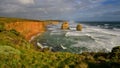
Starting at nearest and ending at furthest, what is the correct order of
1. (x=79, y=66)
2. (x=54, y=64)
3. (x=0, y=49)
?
(x=79, y=66)
(x=54, y=64)
(x=0, y=49)

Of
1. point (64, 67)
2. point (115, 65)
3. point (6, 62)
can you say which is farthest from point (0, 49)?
point (115, 65)

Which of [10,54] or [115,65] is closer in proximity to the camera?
[115,65]

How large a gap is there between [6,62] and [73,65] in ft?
10.2

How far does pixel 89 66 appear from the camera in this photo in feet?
33.8

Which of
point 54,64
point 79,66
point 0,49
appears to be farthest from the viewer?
point 0,49

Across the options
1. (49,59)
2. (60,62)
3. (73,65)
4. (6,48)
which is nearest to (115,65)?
(73,65)

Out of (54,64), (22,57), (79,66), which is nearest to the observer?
(79,66)

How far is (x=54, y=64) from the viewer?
10.6m

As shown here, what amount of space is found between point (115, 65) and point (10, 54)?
17.2 feet

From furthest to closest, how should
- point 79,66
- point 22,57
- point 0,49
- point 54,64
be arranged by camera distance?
point 0,49 → point 22,57 → point 54,64 → point 79,66

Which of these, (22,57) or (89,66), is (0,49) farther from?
(89,66)

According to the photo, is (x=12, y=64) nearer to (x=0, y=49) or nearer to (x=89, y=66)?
(x=0, y=49)

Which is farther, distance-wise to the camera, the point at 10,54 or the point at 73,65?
the point at 10,54

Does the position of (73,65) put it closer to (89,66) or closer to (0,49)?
(89,66)
